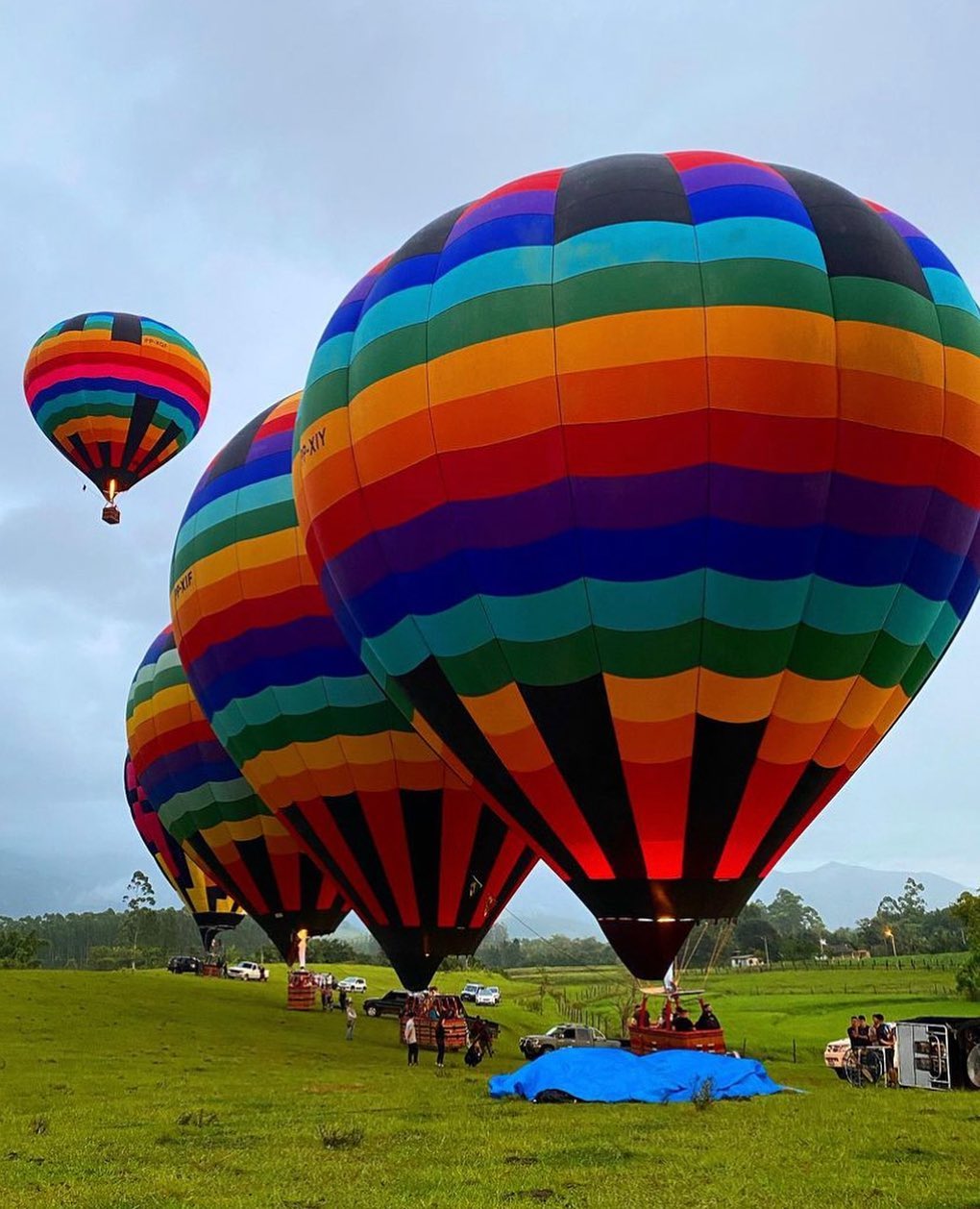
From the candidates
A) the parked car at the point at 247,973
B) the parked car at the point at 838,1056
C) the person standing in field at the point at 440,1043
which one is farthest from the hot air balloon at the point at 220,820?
the parked car at the point at 247,973

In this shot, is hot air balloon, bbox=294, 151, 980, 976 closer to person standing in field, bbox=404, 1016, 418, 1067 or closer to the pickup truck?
person standing in field, bbox=404, 1016, 418, 1067

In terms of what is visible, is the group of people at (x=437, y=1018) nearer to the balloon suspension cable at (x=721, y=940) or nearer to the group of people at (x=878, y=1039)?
the balloon suspension cable at (x=721, y=940)

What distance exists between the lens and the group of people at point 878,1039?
1520 centimetres

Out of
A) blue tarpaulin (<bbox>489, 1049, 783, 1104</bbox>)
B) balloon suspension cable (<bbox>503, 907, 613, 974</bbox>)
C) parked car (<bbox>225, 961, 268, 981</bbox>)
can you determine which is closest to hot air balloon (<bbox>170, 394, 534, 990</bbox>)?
balloon suspension cable (<bbox>503, 907, 613, 974</bbox>)

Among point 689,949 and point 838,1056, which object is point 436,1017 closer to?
point 689,949

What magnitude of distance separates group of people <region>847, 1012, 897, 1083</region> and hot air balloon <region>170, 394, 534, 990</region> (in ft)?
21.2

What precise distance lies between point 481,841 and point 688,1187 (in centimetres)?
1227

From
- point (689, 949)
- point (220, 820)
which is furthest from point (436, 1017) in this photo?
point (220, 820)

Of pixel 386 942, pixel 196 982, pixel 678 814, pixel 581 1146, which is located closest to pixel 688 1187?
pixel 581 1146

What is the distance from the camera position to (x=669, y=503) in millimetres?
12359

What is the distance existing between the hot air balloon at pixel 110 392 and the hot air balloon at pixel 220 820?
7.69 meters

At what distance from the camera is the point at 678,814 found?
43.2 feet

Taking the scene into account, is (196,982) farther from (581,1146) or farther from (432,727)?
(581,1146)

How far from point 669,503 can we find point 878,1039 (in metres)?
8.74
